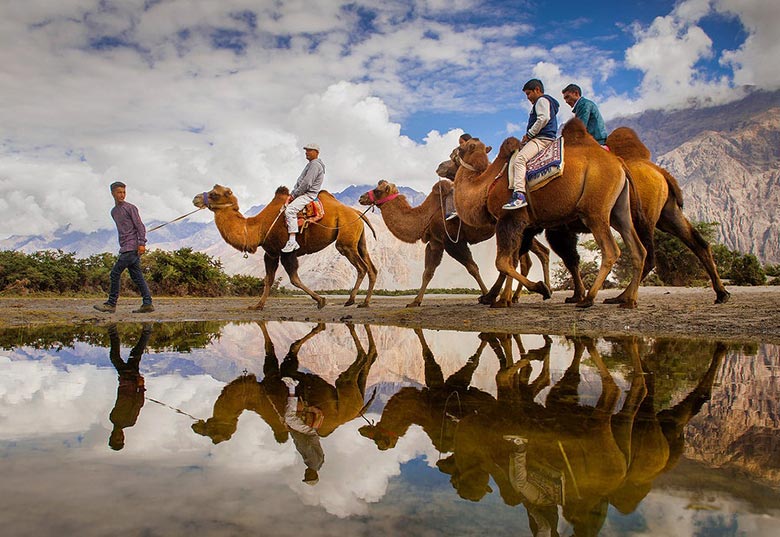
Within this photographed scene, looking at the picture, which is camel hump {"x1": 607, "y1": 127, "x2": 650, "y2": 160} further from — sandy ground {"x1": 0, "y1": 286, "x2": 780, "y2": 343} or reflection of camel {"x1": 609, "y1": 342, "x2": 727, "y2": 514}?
reflection of camel {"x1": 609, "y1": 342, "x2": 727, "y2": 514}

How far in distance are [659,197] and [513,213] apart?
2.00 metres

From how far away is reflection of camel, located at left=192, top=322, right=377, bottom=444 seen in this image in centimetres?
255

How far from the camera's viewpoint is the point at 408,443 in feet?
7.52

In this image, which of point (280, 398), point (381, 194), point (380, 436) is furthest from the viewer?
point (381, 194)

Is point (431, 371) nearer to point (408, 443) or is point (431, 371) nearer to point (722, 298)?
point (408, 443)

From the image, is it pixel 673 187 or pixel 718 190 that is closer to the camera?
pixel 673 187

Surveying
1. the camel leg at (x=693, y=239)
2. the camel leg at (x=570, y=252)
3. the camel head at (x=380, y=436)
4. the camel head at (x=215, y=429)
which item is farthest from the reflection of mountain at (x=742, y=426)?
the camel leg at (x=570, y=252)

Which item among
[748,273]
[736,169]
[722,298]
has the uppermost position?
[736,169]

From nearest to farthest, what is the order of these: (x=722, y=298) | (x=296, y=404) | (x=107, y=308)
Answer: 1. (x=296, y=404)
2. (x=722, y=298)
3. (x=107, y=308)

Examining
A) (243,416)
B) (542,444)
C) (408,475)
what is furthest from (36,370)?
(542,444)

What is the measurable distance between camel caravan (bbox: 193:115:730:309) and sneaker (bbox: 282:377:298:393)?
437 centimetres

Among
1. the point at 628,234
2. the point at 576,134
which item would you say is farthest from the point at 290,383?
the point at 576,134

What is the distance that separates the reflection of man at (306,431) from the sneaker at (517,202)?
4485mm

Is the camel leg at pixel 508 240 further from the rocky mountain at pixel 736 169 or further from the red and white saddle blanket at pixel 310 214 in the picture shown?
the rocky mountain at pixel 736 169
